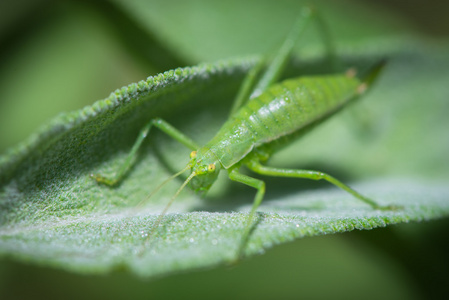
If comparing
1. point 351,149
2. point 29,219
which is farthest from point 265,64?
point 29,219

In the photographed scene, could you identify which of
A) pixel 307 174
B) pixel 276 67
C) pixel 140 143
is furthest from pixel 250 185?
pixel 276 67

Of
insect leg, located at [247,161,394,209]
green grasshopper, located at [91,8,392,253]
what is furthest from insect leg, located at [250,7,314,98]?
insect leg, located at [247,161,394,209]

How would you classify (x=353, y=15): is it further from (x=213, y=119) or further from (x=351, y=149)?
(x=213, y=119)

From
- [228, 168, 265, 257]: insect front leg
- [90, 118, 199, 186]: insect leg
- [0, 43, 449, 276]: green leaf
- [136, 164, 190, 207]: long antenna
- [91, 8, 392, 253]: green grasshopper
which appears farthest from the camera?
[91, 8, 392, 253]: green grasshopper

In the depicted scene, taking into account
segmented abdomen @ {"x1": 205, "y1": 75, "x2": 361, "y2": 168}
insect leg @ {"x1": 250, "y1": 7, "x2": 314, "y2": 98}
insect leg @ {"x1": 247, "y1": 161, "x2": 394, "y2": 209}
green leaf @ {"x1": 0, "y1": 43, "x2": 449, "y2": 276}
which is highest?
insect leg @ {"x1": 250, "y1": 7, "x2": 314, "y2": 98}

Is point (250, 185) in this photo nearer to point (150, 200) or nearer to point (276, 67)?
point (150, 200)

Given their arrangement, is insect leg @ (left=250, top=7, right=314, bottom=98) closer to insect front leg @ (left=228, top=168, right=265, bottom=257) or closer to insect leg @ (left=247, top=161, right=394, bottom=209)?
insect leg @ (left=247, top=161, right=394, bottom=209)
